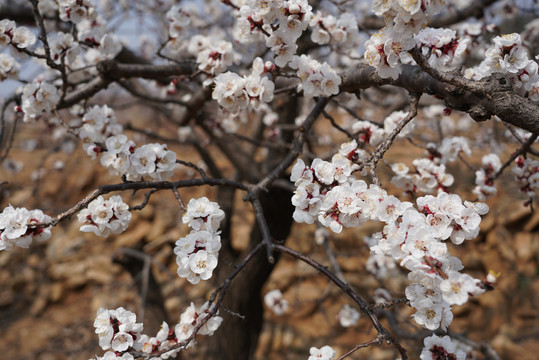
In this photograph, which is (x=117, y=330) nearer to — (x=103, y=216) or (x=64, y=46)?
(x=103, y=216)

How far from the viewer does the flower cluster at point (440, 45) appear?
50.7 inches

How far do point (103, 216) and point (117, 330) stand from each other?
0.44m

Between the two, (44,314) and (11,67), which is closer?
(11,67)

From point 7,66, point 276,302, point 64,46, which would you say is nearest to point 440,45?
point 64,46

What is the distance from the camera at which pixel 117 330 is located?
1.41m

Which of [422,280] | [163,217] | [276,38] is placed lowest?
[163,217]

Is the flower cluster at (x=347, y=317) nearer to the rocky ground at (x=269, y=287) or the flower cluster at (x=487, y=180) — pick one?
the rocky ground at (x=269, y=287)

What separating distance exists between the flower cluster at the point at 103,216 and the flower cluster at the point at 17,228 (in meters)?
0.16

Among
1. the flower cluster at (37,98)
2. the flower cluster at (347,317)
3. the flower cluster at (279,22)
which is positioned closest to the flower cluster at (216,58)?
the flower cluster at (279,22)

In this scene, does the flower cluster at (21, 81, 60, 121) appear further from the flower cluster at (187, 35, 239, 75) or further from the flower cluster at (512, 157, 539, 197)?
the flower cluster at (512, 157, 539, 197)

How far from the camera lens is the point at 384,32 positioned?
1.19 m

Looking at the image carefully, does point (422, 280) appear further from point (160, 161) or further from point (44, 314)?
point (44, 314)

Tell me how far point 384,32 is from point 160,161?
1.03m

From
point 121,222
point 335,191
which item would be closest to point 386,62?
point 335,191
